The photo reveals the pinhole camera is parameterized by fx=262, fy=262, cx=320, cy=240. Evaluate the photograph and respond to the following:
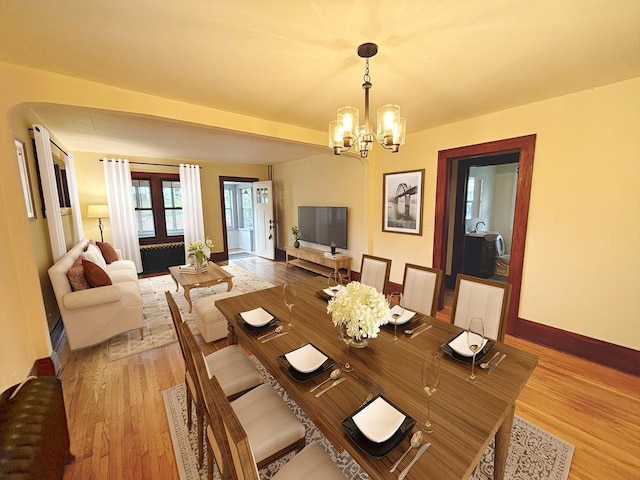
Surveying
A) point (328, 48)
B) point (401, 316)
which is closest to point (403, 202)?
point (401, 316)

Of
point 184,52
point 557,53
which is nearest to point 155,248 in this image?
point 184,52

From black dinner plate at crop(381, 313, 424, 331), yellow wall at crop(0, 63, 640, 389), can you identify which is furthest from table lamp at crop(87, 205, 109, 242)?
black dinner plate at crop(381, 313, 424, 331)

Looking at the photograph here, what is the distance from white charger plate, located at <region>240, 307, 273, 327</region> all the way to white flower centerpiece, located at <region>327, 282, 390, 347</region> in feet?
1.83

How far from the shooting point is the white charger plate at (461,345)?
55.2 inches

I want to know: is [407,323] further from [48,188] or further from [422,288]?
[48,188]

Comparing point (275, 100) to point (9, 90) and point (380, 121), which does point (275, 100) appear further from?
point (9, 90)

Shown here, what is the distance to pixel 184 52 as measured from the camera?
171 centimetres

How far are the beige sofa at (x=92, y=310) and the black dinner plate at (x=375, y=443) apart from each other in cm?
276

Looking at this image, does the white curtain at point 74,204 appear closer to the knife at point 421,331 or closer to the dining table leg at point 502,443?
the knife at point 421,331

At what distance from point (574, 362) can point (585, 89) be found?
99.3 inches

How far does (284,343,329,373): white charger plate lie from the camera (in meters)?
1.30

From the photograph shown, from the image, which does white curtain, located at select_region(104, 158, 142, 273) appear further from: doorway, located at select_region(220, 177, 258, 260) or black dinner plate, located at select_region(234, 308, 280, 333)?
black dinner plate, located at select_region(234, 308, 280, 333)

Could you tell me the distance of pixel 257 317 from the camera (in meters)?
1.83

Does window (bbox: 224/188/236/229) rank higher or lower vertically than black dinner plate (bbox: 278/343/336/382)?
higher
